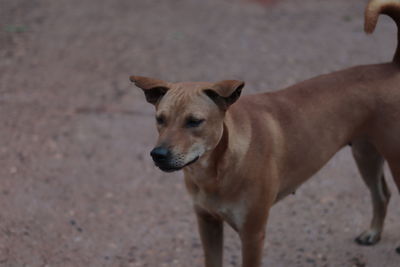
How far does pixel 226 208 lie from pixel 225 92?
779mm

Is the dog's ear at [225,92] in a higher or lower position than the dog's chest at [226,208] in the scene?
higher

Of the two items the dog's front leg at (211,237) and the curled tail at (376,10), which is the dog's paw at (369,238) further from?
the curled tail at (376,10)

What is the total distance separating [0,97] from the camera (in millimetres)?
7668

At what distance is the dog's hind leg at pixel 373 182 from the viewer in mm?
4930

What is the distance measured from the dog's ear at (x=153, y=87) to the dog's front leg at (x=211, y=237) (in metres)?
0.90

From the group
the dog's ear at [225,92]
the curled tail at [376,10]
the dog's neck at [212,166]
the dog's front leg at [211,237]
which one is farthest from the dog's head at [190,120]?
the curled tail at [376,10]

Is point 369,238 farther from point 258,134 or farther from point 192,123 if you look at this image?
point 192,123

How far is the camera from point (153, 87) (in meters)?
3.93

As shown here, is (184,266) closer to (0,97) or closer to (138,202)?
(138,202)

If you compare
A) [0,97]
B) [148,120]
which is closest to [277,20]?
[148,120]

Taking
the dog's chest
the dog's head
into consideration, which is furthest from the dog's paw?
the dog's head

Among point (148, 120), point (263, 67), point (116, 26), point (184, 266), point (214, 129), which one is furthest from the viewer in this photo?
point (116, 26)

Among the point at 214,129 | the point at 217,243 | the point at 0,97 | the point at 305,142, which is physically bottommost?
the point at 0,97

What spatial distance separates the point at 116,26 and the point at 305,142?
5832mm
